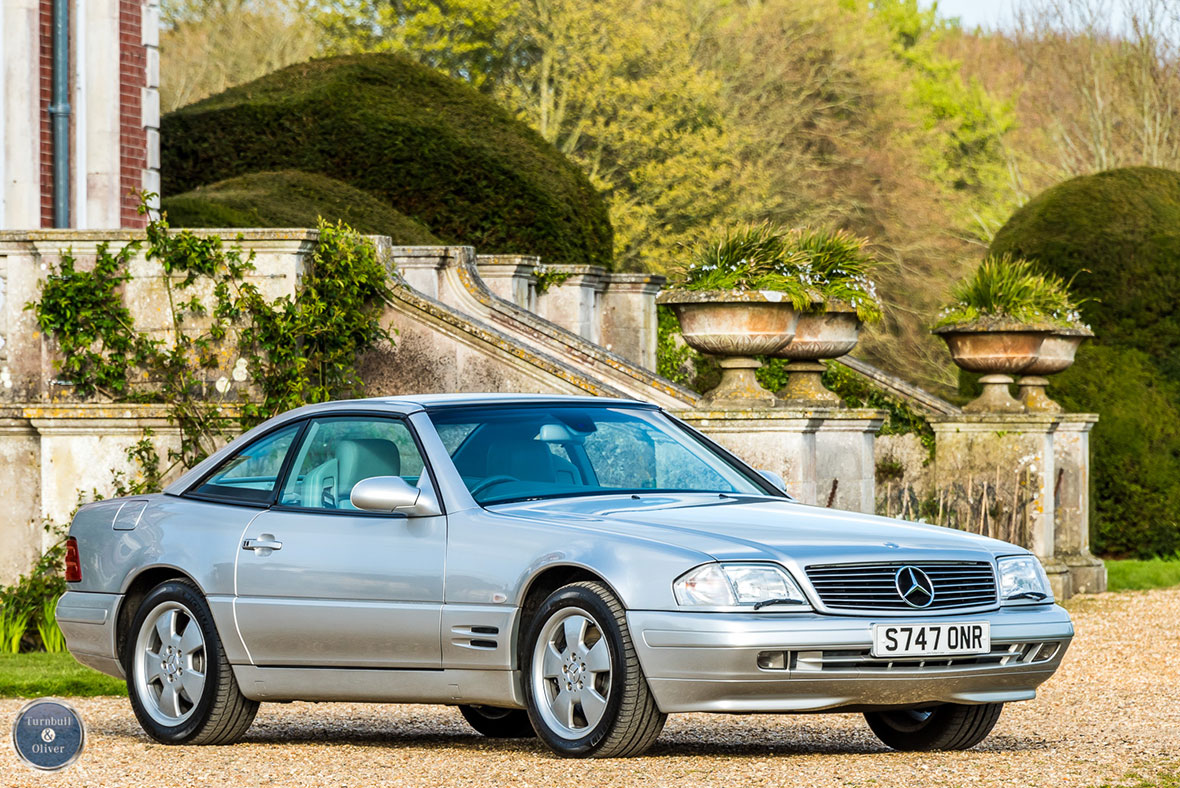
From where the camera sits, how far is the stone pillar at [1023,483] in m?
15.2

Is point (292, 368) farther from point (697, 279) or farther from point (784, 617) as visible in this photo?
point (784, 617)

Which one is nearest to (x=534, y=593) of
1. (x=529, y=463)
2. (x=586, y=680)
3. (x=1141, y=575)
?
(x=586, y=680)

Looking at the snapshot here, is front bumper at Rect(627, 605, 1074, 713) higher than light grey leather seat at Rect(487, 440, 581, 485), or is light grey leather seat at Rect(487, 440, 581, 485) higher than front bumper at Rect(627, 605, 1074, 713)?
light grey leather seat at Rect(487, 440, 581, 485)

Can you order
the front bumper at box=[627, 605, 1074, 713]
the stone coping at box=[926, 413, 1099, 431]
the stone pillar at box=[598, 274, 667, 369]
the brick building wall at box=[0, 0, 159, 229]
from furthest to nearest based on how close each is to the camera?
the stone pillar at box=[598, 274, 667, 369] < the brick building wall at box=[0, 0, 159, 229] < the stone coping at box=[926, 413, 1099, 431] < the front bumper at box=[627, 605, 1074, 713]

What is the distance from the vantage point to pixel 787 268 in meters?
12.5

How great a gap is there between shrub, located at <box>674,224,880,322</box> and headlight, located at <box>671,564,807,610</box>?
19.3 ft

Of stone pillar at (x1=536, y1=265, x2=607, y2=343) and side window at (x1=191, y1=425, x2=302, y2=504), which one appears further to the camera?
stone pillar at (x1=536, y1=265, x2=607, y2=343)

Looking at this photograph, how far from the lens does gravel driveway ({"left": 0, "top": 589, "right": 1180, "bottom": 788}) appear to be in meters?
6.19

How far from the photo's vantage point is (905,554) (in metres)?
6.50

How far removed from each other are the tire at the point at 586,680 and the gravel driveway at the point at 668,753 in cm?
10

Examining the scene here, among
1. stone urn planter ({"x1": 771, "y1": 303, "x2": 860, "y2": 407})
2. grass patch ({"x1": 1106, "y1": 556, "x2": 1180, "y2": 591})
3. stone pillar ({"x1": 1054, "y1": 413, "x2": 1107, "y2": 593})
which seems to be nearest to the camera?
stone urn planter ({"x1": 771, "y1": 303, "x2": 860, "y2": 407})

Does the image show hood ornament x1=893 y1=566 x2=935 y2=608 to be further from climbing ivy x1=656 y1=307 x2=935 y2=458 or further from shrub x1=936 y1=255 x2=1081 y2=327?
shrub x1=936 y1=255 x2=1081 y2=327

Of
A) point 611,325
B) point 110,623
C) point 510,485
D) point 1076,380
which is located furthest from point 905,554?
point 611,325

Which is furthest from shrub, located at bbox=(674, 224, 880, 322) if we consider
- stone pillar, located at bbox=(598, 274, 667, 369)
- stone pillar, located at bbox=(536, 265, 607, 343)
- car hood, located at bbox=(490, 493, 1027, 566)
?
stone pillar, located at bbox=(598, 274, 667, 369)
